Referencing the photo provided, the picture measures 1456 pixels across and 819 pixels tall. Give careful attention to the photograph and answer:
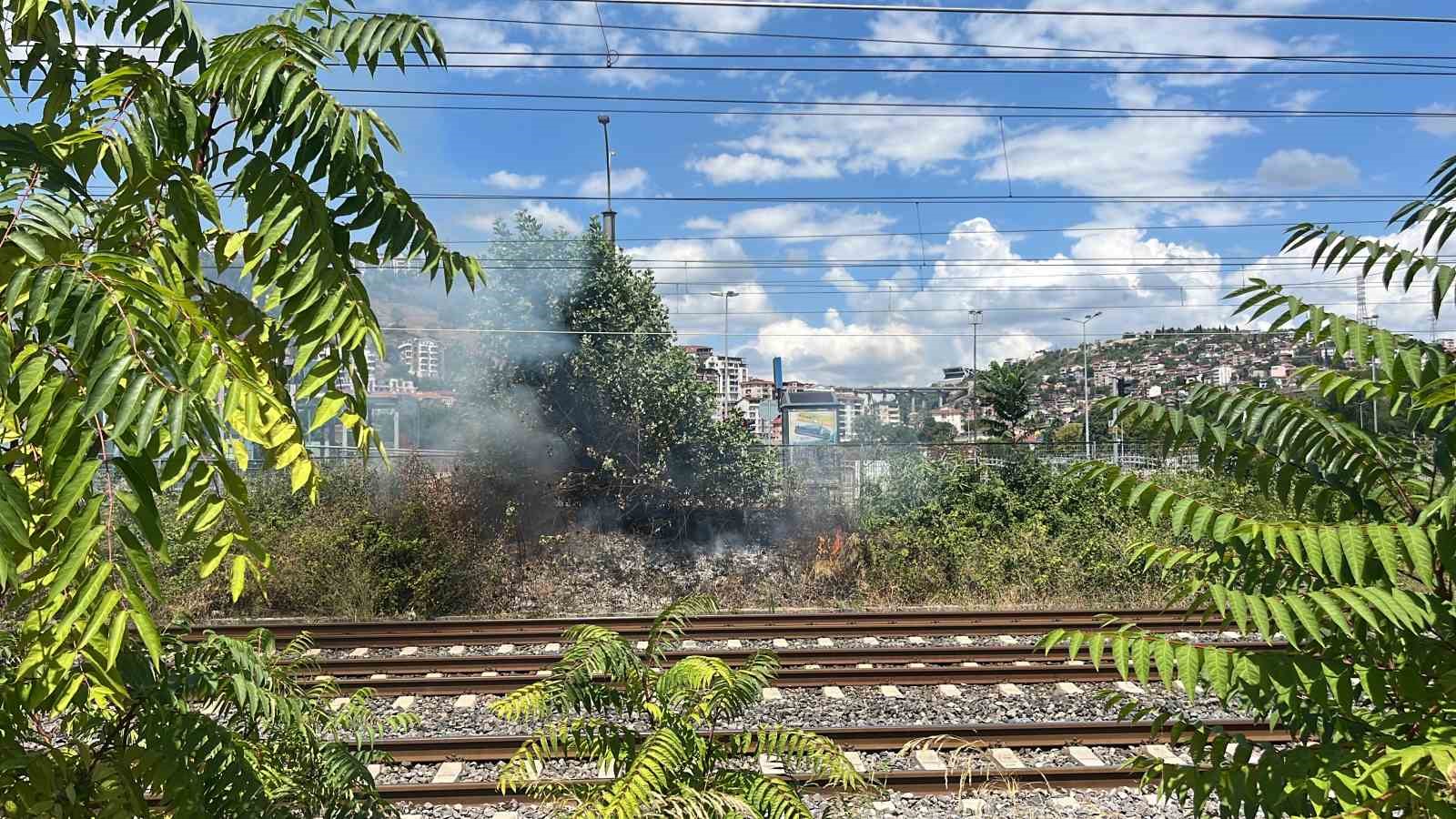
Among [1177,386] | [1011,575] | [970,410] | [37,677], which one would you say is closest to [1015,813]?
[1177,386]

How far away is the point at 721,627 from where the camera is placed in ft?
36.5

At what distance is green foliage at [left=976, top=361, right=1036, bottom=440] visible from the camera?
74.9 feet

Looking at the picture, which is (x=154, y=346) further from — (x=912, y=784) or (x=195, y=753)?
(x=912, y=784)

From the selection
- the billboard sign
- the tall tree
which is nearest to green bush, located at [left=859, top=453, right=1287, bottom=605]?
the billboard sign

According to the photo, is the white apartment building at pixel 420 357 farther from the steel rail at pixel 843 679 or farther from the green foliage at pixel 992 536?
the steel rail at pixel 843 679

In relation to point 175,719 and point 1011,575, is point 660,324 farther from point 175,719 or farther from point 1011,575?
point 175,719

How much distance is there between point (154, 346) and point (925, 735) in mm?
6463

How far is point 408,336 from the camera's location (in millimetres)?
17938

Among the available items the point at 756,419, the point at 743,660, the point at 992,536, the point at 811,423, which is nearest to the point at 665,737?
the point at 743,660

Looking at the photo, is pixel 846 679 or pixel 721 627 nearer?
pixel 846 679

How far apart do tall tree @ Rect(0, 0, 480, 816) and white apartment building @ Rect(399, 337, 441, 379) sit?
1559 cm

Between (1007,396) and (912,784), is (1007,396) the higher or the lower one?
the higher one

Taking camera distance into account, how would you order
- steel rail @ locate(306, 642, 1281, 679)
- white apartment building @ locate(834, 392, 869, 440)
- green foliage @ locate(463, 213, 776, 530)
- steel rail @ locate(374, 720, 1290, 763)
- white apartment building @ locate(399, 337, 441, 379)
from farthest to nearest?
white apartment building @ locate(834, 392, 869, 440) → white apartment building @ locate(399, 337, 441, 379) → green foliage @ locate(463, 213, 776, 530) → steel rail @ locate(306, 642, 1281, 679) → steel rail @ locate(374, 720, 1290, 763)

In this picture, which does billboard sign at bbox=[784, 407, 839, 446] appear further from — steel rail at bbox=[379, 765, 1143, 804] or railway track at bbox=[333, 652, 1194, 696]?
steel rail at bbox=[379, 765, 1143, 804]
